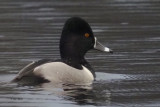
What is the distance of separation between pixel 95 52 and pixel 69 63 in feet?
11.2

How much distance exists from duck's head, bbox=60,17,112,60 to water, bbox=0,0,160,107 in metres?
0.52

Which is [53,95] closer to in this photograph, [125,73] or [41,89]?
[41,89]

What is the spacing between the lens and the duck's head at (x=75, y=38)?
12812 mm

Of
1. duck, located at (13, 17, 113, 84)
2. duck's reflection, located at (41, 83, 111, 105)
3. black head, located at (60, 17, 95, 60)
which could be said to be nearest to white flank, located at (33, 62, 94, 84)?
duck, located at (13, 17, 113, 84)

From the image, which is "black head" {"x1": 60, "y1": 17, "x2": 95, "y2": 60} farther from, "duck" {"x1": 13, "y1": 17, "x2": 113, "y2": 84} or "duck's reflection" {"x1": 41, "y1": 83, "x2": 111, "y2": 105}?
"duck's reflection" {"x1": 41, "y1": 83, "x2": 111, "y2": 105}

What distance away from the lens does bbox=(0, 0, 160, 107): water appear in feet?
36.9

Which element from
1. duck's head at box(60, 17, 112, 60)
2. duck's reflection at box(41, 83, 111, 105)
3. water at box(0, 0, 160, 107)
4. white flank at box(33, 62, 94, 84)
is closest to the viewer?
duck's reflection at box(41, 83, 111, 105)

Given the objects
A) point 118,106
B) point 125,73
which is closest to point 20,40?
point 125,73

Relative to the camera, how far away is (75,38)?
13.0m

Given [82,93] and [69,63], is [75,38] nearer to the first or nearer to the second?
[69,63]

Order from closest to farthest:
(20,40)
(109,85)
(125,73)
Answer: (109,85) → (125,73) → (20,40)

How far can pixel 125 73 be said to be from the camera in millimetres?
13242

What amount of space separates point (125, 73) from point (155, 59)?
1.43 meters

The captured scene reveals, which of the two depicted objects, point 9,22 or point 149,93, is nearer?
point 149,93
